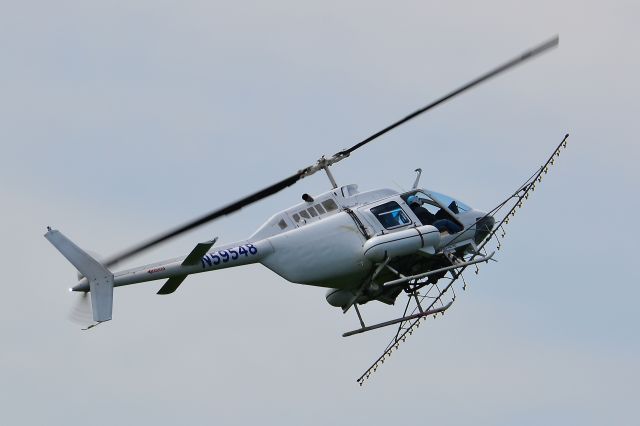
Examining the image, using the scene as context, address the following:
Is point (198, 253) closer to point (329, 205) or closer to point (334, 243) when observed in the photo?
point (334, 243)

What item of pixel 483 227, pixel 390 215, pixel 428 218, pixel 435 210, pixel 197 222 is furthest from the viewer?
pixel 483 227

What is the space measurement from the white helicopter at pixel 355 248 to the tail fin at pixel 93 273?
3cm

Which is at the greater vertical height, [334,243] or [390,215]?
[390,215]

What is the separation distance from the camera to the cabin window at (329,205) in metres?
52.1

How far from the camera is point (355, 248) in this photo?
51.3m

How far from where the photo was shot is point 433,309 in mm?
52562

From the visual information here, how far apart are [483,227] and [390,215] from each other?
9.98ft

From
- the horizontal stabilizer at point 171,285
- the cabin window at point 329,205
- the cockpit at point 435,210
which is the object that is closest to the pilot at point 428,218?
the cockpit at point 435,210

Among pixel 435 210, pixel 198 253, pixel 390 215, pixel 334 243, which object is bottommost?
pixel 435 210

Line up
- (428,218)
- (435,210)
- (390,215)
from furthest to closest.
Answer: (435,210)
(428,218)
(390,215)

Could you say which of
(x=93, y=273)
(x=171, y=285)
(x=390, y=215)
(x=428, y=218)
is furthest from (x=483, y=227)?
(x=93, y=273)

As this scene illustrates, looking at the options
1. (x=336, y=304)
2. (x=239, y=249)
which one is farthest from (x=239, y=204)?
(x=336, y=304)

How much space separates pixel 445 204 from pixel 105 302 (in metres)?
10.5

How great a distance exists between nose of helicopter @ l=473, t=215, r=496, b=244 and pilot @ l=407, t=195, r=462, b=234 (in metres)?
0.63
